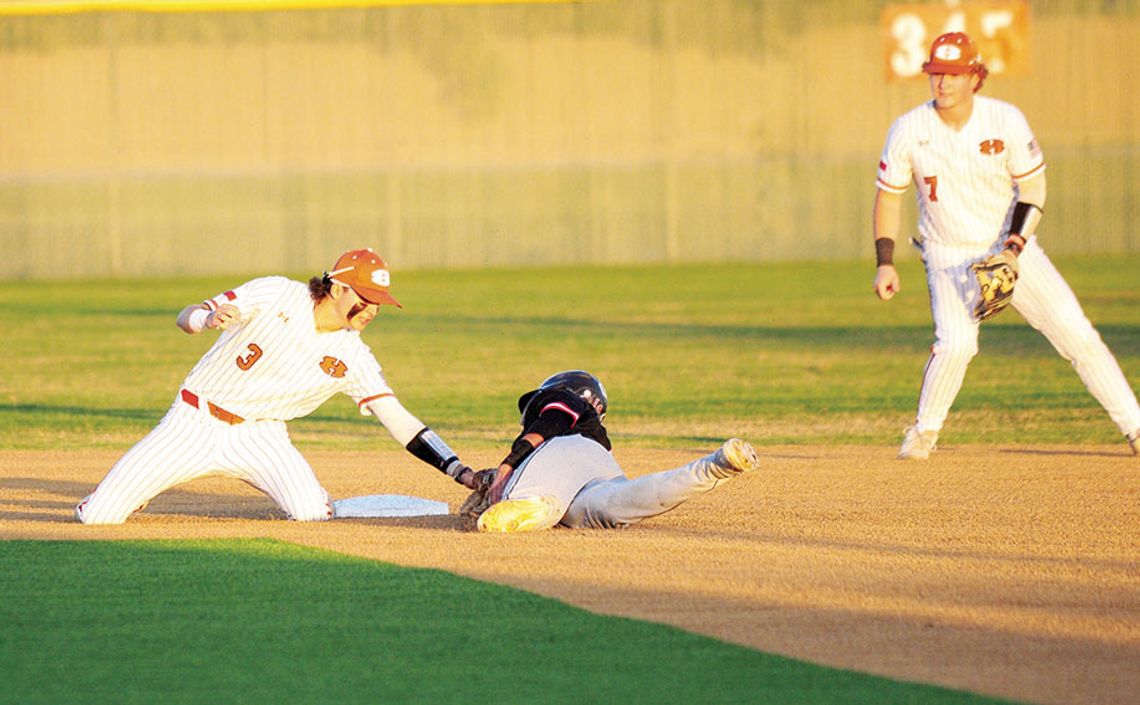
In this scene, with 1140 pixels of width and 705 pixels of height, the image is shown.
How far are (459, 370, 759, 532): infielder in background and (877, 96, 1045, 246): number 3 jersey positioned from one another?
2824mm

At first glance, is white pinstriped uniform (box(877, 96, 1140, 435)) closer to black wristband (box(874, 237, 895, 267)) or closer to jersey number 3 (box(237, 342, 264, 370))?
black wristband (box(874, 237, 895, 267))

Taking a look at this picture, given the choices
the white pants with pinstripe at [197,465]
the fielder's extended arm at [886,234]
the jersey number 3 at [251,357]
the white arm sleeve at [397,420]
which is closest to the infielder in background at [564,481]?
the white arm sleeve at [397,420]

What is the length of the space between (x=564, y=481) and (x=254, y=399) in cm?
153

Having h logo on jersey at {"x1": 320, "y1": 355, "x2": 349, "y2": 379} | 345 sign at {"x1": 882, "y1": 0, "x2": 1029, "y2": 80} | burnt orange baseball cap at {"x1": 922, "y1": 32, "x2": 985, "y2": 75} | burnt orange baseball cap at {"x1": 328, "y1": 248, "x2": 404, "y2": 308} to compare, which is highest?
345 sign at {"x1": 882, "y1": 0, "x2": 1029, "y2": 80}

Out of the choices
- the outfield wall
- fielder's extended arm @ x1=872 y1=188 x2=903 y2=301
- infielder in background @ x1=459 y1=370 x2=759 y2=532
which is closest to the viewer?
infielder in background @ x1=459 y1=370 x2=759 y2=532

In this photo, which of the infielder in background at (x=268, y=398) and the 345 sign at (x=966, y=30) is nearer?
the infielder in background at (x=268, y=398)

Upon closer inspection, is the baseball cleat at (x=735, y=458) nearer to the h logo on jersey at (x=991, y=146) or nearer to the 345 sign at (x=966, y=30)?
the h logo on jersey at (x=991, y=146)

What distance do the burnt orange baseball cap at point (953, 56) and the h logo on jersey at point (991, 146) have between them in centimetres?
42

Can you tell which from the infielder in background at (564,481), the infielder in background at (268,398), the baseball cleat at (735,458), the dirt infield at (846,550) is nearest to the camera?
the dirt infield at (846,550)

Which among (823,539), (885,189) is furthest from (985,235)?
(823,539)

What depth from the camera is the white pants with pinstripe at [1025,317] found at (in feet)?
30.7

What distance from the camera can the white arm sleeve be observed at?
755 cm

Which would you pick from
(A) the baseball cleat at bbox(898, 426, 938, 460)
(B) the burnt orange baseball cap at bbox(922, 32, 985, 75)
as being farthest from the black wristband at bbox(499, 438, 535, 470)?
(B) the burnt orange baseball cap at bbox(922, 32, 985, 75)

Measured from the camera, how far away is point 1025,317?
9445 mm
